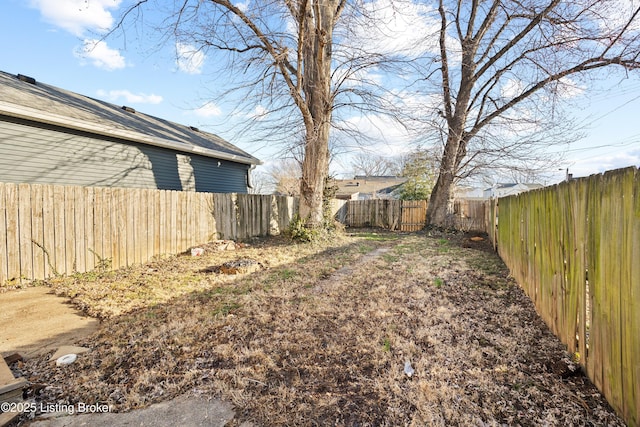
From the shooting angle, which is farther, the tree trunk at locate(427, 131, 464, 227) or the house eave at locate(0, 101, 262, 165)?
the tree trunk at locate(427, 131, 464, 227)

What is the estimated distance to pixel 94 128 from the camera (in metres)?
7.19

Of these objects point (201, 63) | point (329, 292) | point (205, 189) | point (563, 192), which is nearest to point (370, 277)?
point (329, 292)

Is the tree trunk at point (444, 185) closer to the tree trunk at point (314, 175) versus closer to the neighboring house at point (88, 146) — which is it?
the tree trunk at point (314, 175)

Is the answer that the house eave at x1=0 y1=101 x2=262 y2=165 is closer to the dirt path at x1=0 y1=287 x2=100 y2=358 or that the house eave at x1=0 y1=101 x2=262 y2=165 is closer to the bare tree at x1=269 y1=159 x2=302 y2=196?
the dirt path at x1=0 y1=287 x2=100 y2=358

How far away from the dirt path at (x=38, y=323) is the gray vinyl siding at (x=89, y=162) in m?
3.58

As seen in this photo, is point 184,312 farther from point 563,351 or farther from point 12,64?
point 12,64

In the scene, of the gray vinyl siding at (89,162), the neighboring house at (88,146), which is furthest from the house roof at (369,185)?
the gray vinyl siding at (89,162)

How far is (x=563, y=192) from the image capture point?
8.09ft

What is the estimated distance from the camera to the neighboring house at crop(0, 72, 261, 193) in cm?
612

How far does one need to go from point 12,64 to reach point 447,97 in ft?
43.9

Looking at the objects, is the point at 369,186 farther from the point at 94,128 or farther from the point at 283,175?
the point at 94,128

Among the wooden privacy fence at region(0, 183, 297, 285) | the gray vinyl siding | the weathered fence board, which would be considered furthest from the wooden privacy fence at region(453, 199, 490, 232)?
the gray vinyl siding

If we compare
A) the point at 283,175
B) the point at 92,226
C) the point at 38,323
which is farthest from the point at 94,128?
the point at 283,175

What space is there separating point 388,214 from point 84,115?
12.2 m
